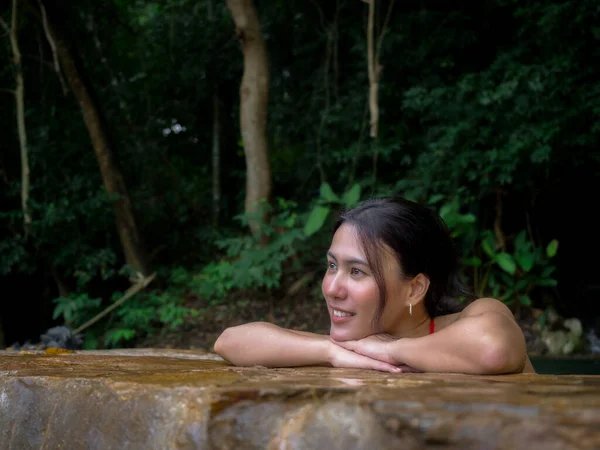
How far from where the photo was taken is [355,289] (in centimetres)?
231

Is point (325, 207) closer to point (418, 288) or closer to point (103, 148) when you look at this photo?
point (103, 148)

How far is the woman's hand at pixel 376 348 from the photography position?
2.13m

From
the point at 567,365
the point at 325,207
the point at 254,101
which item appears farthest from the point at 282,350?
the point at 254,101

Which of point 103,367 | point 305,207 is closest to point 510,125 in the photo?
point 305,207

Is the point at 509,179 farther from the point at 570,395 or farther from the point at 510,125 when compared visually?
the point at 570,395

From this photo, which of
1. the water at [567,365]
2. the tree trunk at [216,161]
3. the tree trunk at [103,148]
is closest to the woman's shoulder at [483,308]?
the water at [567,365]

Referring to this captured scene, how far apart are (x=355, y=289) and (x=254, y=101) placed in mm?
5933

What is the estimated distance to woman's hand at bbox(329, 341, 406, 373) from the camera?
83.4 inches

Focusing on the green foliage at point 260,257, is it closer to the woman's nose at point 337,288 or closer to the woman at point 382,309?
the woman at point 382,309

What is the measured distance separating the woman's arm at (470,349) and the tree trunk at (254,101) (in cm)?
600

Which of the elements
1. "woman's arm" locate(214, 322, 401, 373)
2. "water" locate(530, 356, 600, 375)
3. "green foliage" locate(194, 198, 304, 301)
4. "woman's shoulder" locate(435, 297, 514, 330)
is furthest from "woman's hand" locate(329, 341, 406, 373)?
"green foliage" locate(194, 198, 304, 301)

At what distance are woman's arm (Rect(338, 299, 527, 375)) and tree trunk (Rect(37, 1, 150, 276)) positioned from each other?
23.1 feet

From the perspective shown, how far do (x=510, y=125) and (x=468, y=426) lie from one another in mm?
6837

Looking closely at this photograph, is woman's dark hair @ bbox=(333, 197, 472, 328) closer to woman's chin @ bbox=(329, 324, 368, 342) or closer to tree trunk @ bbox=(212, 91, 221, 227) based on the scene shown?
woman's chin @ bbox=(329, 324, 368, 342)
